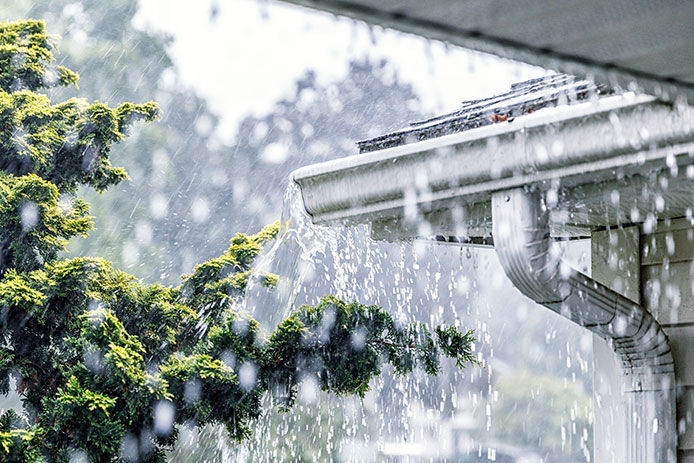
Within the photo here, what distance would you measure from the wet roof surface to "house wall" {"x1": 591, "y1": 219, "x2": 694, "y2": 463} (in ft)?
1.97

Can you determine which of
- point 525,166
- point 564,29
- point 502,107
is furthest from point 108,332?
point 564,29

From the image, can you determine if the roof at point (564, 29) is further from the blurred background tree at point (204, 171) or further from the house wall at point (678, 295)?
the blurred background tree at point (204, 171)

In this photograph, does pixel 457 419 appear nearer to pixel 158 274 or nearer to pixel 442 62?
pixel 158 274

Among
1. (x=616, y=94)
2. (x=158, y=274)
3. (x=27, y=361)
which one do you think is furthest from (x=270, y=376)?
(x=158, y=274)

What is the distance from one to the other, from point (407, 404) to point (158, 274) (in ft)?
13.2

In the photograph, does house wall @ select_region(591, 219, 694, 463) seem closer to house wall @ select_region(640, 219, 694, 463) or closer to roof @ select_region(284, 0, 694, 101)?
house wall @ select_region(640, 219, 694, 463)

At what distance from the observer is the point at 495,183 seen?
253cm

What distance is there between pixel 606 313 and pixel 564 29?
141 centimetres

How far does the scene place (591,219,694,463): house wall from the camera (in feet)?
9.27

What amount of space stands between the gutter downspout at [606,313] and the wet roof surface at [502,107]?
10.5 inches

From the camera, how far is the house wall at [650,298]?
2.82 meters

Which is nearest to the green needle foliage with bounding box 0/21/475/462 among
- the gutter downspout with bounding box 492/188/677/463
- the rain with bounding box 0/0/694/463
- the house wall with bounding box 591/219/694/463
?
the rain with bounding box 0/0/694/463

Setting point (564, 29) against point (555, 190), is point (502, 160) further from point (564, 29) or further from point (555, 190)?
point (564, 29)

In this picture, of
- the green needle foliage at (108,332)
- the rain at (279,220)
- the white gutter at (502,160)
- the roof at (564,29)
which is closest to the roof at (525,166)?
the white gutter at (502,160)
